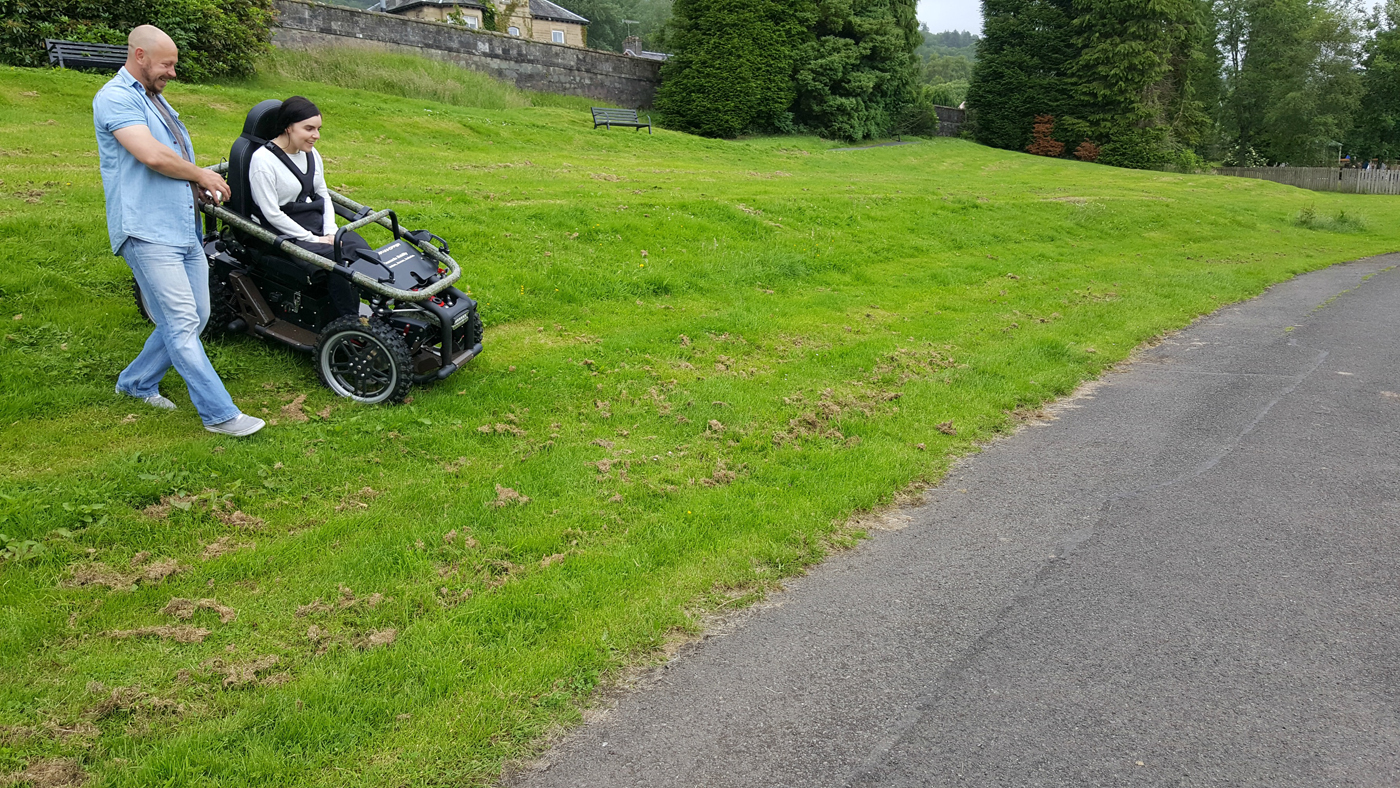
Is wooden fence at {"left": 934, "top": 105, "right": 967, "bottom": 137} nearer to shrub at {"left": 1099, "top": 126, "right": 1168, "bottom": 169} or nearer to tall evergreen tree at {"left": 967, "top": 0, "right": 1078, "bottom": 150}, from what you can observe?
tall evergreen tree at {"left": 967, "top": 0, "right": 1078, "bottom": 150}

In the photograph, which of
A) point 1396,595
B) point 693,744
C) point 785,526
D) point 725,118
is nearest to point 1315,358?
point 1396,595

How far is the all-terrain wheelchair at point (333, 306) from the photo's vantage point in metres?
6.67

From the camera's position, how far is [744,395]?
7.94 metres

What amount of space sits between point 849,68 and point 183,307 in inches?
1463

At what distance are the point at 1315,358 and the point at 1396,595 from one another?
22.5 ft

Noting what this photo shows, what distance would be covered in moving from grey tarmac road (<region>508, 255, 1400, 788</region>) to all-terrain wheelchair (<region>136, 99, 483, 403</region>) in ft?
12.1

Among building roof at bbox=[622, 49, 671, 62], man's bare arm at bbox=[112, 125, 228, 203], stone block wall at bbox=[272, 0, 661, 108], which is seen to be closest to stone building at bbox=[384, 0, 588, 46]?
stone block wall at bbox=[272, 0, 661, 108]

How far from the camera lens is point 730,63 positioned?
36.0 meters

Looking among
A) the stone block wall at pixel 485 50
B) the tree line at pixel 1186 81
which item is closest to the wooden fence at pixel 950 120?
the tree line at pixel 1186 81

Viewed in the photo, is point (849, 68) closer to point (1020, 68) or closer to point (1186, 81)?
point (1020, 68)

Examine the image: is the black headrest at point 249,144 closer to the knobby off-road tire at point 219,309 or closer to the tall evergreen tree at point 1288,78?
the knobby off-road tire at point 219,309

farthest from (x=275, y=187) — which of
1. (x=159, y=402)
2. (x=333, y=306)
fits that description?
(x=159, y=402)

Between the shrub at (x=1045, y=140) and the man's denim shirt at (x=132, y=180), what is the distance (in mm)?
47590

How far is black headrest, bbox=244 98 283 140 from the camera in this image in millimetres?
6684
